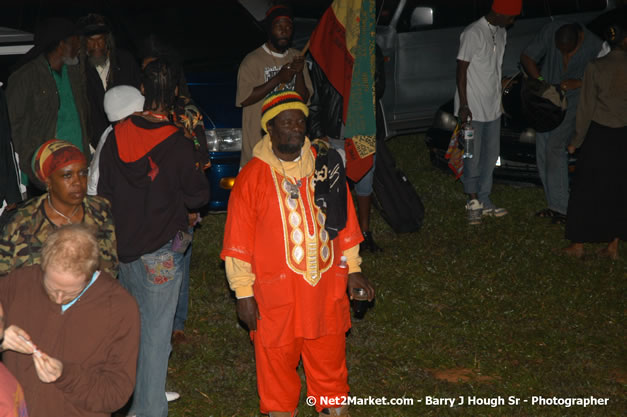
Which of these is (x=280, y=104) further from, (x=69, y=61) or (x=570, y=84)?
(x=570, y=84)

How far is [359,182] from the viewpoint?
8.28 m

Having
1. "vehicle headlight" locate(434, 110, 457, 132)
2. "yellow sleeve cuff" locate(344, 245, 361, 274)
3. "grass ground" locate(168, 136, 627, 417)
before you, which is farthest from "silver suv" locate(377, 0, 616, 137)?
"yellow sleeve cuff" locate(344, 245, 361, 274)

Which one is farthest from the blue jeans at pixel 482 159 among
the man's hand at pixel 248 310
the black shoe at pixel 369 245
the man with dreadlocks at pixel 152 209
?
the man's hand at pixel 248 310

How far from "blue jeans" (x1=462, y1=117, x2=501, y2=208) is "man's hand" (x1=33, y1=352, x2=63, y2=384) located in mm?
7112

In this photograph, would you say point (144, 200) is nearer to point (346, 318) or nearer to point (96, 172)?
point (96, 172)

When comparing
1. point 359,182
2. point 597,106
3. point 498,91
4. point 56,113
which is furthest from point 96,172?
point 498,91

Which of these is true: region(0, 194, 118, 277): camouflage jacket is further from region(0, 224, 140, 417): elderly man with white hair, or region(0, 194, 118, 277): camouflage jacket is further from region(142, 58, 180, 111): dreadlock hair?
region(142, 58, 180, 111): dreadlock hair

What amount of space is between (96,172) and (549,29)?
635 cm

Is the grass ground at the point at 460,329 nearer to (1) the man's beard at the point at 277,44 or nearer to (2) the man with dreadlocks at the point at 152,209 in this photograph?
(2) the man with dreadlocks at the point at 152,209

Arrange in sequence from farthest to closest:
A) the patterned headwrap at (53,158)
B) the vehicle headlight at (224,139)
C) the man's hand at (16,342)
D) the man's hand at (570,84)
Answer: the man's hand at (570,84) → the vehicle headlight at (224,139) → the patterned headwrap at (53,158) → the man's hand at (16,342)

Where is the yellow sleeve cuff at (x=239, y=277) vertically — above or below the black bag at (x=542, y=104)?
above

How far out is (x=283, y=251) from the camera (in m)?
4.59

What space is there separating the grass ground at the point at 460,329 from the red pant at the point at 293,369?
0.77m

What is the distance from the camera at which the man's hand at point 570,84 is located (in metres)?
9.10
